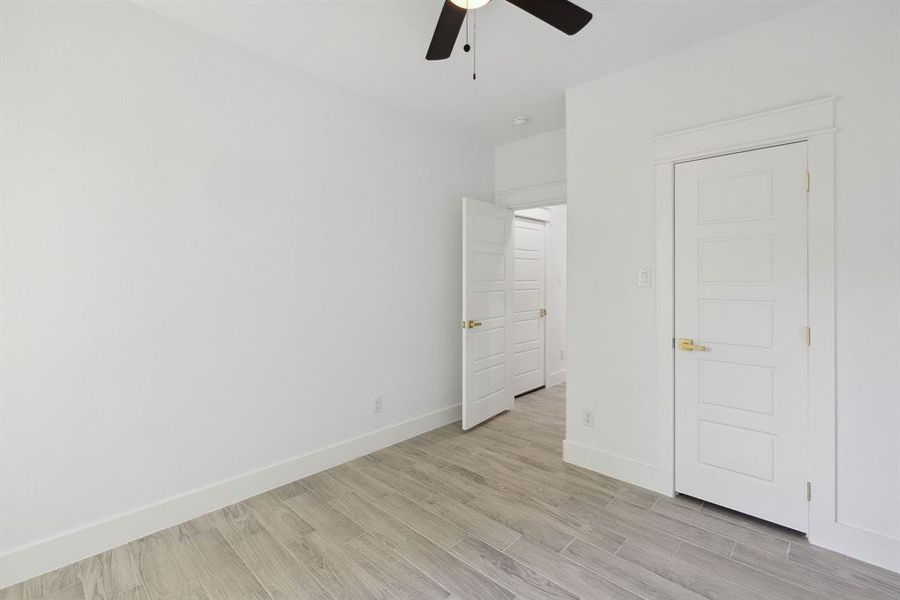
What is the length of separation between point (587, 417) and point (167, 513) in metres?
2.64

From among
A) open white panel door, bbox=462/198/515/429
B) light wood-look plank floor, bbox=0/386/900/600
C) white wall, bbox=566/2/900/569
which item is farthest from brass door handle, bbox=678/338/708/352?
open white panel door, bbox=462/198/515/429

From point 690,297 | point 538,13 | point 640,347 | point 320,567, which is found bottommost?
point 320,567

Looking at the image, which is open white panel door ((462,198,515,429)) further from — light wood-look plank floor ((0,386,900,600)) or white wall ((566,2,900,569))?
light wood-look plank floor ((0,386,900,600))

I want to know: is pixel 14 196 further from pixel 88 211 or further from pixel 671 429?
pixel 671 429

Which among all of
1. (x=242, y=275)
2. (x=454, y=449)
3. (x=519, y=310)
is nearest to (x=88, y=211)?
(x=242, y=275)

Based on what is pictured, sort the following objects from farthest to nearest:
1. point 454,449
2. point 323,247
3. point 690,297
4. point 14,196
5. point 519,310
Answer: point 519,310 → point 454,449 → point 323,247 → point 690,297 → point 14,196

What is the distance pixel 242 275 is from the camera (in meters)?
2.54

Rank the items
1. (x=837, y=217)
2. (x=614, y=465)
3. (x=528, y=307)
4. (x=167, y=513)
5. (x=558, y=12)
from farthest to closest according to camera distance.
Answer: (x=528, y=307), (x=614, y=465), (x=167, y=513), (x=837, y=217), (x=558, y=12)

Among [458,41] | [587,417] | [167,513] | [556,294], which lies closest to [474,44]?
[458,41]

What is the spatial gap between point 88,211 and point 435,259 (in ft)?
7.73

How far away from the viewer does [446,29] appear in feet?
5.75

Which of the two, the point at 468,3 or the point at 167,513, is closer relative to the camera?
the point at 468,3

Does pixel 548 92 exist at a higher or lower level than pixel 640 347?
higher

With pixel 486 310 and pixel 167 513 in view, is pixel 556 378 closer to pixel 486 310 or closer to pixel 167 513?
pixel 486 310
